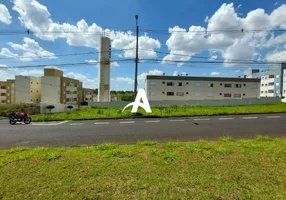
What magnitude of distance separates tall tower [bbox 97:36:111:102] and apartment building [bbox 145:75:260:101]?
37.0ft

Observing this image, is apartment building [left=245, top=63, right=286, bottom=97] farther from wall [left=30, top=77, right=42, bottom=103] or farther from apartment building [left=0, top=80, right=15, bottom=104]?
apartment building [left=0, top=80, right=15, bottom=104]

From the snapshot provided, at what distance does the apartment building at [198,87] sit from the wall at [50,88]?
34320 millimetres

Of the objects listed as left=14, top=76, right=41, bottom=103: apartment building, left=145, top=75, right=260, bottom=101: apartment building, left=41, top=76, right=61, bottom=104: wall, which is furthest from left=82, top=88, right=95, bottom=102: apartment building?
left=145, top=75, right=260, bottom=101: apartment building

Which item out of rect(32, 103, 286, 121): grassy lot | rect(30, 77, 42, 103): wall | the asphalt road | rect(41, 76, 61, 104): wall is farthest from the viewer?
rect(30, 77, 42, 103): wall

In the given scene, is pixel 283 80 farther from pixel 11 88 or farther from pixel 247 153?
pixel 11 88

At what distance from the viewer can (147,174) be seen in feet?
10.7

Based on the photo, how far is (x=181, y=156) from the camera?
4219 millimetres

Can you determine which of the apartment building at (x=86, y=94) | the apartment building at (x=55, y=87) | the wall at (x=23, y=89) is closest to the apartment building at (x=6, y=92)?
the wall at (x=23, y=89)

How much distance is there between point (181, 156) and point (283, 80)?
6965 cm

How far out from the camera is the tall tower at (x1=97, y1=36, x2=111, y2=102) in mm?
30297

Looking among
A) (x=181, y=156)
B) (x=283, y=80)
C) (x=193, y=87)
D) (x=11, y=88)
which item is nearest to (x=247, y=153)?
(x=181, y=156)

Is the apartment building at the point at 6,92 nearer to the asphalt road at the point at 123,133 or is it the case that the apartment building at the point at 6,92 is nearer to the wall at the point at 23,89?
the wall at the point at 23,89

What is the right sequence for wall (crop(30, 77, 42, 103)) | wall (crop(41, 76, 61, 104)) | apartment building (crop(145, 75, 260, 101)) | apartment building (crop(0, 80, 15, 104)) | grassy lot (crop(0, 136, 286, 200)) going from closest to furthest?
grassy lot (crop(0, 136, 286, 200))
apartment building (crop(145, 75, 260, 101))
wall (crop(41, 76, 61, 104))
wall (crop(30, 77, 42, 103))
apartment building (crop(0, 80, 15, 104))

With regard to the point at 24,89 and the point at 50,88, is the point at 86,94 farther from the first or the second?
the point at 24,89
